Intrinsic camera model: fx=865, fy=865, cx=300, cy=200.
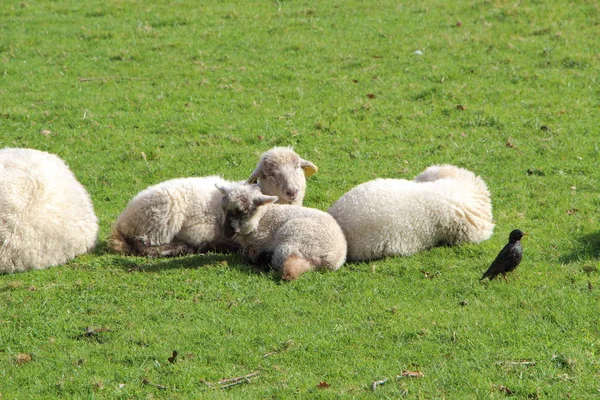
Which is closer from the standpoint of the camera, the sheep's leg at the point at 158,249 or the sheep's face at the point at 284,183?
the sheep's leg at the point at 158,249

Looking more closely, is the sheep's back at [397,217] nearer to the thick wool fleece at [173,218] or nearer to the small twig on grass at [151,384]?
the thick wool fleece at [173,218]

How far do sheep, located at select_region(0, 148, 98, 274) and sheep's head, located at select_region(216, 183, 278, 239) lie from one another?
62.1 inches

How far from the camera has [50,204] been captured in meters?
9.09

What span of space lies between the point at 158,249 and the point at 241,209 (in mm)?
1117

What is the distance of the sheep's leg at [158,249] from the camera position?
9273 mm

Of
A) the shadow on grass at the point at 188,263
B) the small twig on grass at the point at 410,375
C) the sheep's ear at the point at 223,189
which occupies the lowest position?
the small twig on grass at the point at 410,375

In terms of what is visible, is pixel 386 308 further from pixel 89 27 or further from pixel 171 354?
pixel 89 27

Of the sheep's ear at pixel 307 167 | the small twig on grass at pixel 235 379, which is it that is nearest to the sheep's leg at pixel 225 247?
the sheep's ear at pixel 307 167

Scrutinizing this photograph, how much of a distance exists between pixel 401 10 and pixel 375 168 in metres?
8.02

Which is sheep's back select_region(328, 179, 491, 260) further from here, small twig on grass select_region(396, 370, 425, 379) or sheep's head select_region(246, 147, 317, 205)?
small twig on grass select_region(396, 370, 425, 379)

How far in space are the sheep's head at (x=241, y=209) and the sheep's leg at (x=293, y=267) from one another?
0.69 metres

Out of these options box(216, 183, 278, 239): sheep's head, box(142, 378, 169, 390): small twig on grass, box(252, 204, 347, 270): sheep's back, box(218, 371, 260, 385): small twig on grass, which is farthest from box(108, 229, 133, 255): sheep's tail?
box(218, 371, 260, 385): small twig on grass

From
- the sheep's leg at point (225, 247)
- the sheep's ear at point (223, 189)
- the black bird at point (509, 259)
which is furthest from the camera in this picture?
the sheep's leg at point (225, 247)

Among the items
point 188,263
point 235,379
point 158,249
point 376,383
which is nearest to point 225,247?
point 188,263
